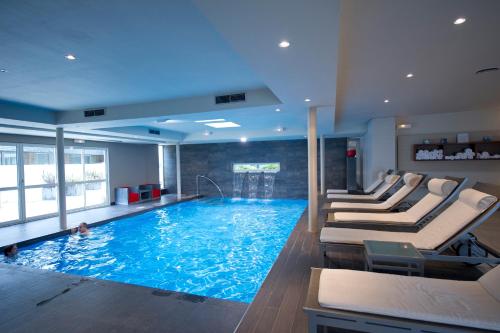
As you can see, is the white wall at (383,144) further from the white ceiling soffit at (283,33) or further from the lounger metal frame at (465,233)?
the lounger metal frame at (465,233)

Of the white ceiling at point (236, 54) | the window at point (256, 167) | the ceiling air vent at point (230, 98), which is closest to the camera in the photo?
the white ceiling at point (236, 54)

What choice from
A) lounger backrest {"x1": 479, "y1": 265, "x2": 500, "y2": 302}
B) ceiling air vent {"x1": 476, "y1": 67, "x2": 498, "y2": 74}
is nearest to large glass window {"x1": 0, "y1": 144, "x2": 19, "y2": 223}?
lounger backrest {"x1": 479, "y1": 265, "x2": 500, "y2": 302}

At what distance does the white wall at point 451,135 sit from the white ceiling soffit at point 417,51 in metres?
1.38

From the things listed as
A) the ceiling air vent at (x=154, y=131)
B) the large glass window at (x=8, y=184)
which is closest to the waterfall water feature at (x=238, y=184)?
the ceiling air vent at (x=154, y=131)

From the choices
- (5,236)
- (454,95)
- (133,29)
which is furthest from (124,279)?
(454,95)

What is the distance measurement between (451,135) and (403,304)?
704 cm

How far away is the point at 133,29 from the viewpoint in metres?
2.37

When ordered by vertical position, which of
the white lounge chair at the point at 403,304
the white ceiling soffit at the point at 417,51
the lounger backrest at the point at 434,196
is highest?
the white ceiling soffit at the point at 417,51

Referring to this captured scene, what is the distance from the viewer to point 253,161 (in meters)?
11.4

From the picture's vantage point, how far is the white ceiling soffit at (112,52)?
6.90ft

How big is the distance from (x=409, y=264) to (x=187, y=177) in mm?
11327

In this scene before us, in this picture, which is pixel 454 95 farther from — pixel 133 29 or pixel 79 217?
pixel 79 217

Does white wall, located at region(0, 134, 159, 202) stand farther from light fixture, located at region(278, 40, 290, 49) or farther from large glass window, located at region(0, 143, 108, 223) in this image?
light fixture, located at region(278, 40, 290, 49)

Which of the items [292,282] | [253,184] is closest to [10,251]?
[292,282]
